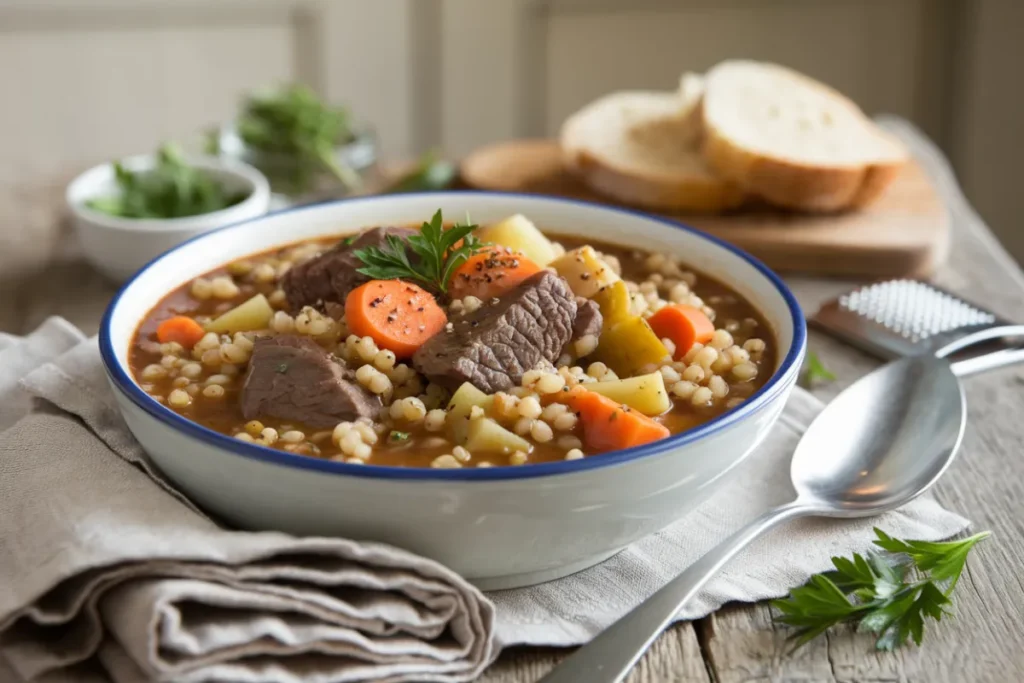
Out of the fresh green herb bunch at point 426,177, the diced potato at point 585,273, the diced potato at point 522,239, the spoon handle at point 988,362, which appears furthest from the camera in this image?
the fresh green herb bunch at point 426,177

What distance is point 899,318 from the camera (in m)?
3.70

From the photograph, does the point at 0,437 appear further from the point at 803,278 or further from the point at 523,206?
the point at 803,278

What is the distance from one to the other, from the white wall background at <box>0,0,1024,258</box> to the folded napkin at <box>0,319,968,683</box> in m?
6.20

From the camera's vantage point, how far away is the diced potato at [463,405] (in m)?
2.47

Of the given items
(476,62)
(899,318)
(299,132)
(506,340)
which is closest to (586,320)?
(506,340)

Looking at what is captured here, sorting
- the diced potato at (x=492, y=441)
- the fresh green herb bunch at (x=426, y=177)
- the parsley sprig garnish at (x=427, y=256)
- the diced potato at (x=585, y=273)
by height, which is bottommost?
the fresh green herb bunch at (x=426, y=177)

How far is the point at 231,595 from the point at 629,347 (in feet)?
3.85

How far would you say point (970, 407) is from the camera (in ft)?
11.1

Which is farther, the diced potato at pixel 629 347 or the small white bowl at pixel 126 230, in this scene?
the small white bowl at pixel 126 230

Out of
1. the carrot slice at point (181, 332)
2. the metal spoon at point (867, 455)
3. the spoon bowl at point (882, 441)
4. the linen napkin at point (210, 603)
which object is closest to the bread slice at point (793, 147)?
the metal spoon at point (867, 455)

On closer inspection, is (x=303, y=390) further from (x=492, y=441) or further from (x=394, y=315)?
(x=492, y=441)

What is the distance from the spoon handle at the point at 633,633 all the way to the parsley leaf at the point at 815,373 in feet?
4.10

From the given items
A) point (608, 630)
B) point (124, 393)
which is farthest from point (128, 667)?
point (608, 630)

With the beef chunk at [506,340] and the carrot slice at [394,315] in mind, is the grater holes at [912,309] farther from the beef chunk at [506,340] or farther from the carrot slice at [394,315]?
the carrot slice at [394,315]
